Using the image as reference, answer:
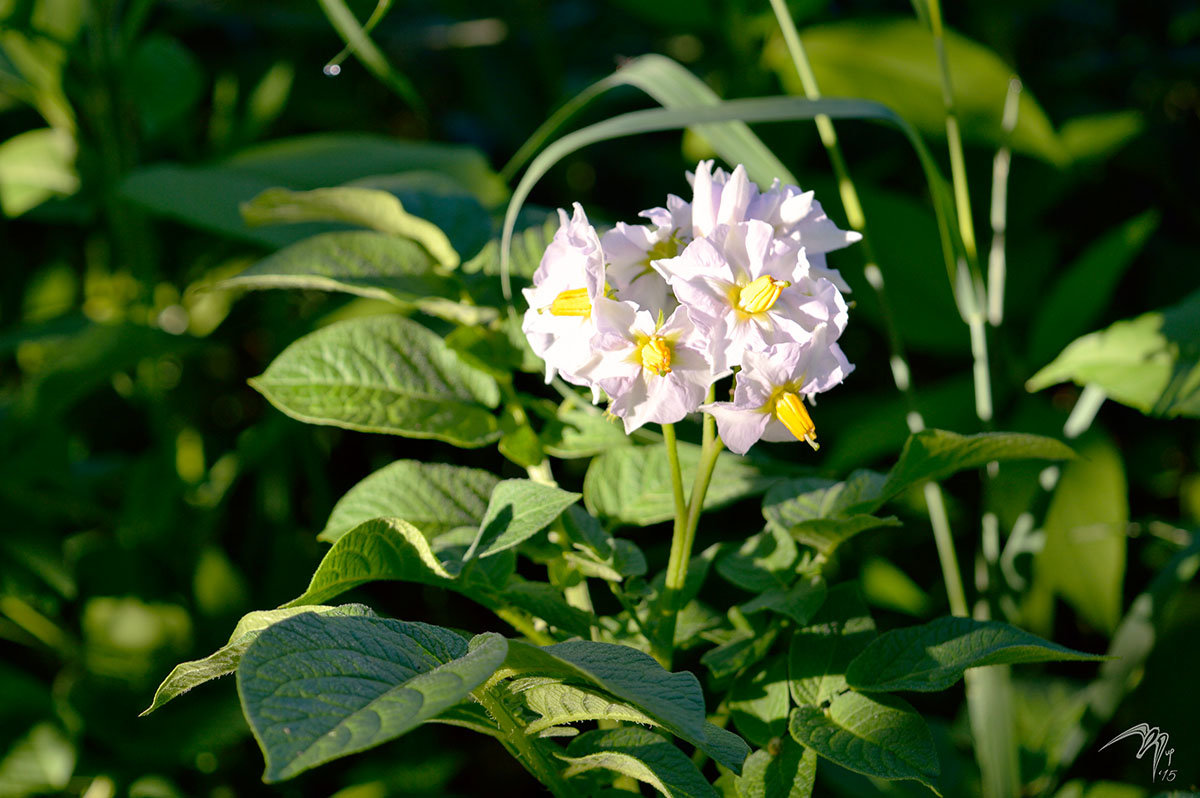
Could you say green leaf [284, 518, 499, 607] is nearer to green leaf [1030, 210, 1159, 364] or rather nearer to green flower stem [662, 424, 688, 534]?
green flower stem [662, 424, 688, 534]

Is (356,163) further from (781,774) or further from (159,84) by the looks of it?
(781,774)

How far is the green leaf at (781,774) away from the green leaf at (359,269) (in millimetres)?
309

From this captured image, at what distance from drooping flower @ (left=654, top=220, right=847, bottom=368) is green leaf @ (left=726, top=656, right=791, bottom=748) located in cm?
16

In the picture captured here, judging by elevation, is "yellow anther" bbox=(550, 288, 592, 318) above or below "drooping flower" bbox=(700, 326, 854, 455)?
above

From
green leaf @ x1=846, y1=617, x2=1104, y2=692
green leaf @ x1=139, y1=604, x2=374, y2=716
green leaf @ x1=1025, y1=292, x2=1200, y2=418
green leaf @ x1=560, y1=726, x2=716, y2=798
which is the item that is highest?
green leaf @ x1=1025, y1=292, x2=1200, y2=418

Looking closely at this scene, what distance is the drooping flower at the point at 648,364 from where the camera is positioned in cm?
42

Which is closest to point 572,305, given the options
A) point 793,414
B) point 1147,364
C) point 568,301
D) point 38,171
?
point 568,301

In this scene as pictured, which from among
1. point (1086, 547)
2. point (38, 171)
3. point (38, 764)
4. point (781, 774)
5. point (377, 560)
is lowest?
point (38, 764)

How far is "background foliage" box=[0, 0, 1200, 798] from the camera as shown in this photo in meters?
0.87

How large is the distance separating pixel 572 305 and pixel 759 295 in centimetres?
9

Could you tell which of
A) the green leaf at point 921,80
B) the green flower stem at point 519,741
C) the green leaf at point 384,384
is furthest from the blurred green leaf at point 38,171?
the green flower stem at point 519,741

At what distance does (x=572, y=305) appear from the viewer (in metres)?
0.44

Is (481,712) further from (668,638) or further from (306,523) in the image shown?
(306,523)

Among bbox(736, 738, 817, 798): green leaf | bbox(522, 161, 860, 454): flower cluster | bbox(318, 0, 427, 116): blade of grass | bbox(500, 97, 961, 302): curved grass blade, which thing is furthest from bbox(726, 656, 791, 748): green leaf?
bbox(318, 0, 427, 116): blade of grass
